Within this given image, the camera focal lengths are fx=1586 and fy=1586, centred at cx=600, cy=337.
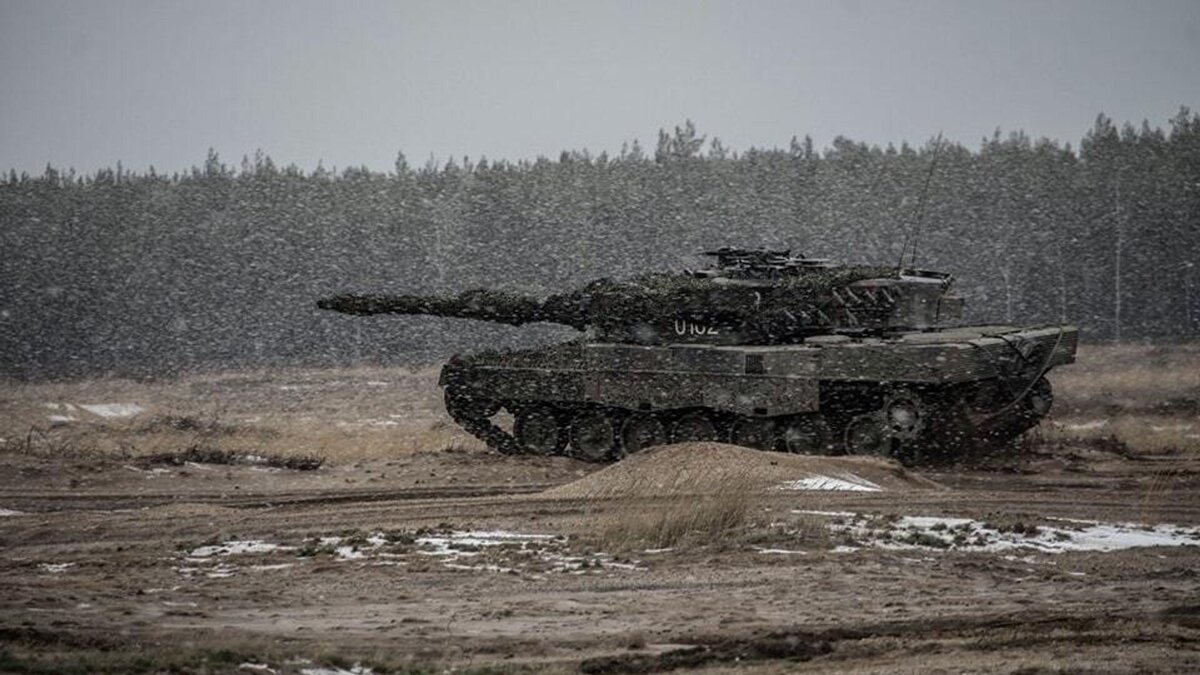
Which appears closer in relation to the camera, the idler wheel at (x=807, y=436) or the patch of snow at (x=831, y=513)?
the patch of snow at (x=831, y=513)

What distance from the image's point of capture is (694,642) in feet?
28.7

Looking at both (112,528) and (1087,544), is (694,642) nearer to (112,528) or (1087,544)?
(1087,544)

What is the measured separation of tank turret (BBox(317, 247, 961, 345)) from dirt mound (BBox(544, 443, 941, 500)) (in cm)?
331

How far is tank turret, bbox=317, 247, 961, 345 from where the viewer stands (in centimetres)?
2081

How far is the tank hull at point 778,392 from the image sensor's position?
1942 centimetres

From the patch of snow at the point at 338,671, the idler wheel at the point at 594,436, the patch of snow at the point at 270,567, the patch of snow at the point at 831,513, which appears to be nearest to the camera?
the patch of snow at the point at 338,671

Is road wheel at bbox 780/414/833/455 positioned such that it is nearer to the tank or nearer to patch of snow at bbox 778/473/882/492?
the tank

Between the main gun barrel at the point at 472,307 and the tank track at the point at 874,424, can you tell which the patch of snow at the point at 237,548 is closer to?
the tank track at the point at 874,424

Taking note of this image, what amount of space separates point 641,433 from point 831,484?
5.39 meters

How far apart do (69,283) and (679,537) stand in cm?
4260

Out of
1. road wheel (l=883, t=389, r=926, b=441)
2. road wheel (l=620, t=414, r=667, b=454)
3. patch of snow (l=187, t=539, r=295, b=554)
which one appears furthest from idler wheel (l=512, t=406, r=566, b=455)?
patch of snow (l=187, t=539, r=295, b=554)

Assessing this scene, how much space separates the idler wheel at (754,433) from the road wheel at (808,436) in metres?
0.23

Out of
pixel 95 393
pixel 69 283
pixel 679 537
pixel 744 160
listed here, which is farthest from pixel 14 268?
pixel 679 537

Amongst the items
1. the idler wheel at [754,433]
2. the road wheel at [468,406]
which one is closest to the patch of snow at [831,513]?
the idler wheel at [754,433]
